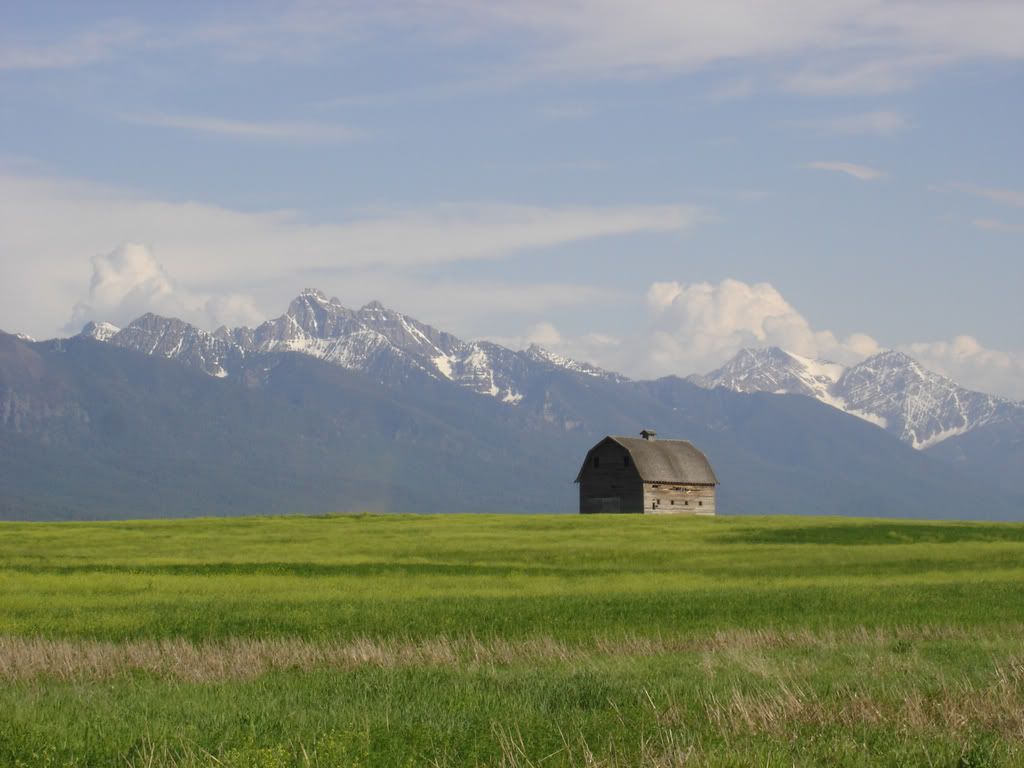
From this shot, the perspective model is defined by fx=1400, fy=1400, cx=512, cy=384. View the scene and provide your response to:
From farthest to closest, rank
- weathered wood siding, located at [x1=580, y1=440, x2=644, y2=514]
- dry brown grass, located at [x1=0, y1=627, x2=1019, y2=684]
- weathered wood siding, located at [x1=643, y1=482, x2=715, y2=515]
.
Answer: weathered wood siding, located at [x1=580, y1=440, x2=644, y2=514] < weathered wood siding, located at [x1=643, y1=482, x2=715, y2=515] < dry brown grass, located at [x1=0, y1=627, x2=1019, y2=684]

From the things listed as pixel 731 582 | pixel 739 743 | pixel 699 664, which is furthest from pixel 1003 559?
pixel 739 743

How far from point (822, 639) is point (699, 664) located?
7.09 metres

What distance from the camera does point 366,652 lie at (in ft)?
106

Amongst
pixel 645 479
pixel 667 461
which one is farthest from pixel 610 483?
pixel 667 461

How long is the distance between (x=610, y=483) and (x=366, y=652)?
334 feet

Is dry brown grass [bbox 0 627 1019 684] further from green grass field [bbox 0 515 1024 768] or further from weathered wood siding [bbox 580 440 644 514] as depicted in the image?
weathered wood siding [bbox 580 440 644 514]

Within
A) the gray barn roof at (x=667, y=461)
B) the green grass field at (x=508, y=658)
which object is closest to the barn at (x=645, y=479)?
the gray barn roof at (x=667, y=461)

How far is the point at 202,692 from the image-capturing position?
2628 cm

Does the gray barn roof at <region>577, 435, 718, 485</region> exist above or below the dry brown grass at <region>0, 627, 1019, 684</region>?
above

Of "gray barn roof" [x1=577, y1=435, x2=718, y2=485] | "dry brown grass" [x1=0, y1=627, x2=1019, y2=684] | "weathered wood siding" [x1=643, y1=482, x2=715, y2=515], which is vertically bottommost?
"dry brown grass" [x1=0, y1=627, x2=1019, y2=684]

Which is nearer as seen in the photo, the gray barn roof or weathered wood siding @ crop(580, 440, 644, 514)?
weathered wood siding @ crop(580, 440, 644, 514)

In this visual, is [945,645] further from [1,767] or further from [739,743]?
[1,767]

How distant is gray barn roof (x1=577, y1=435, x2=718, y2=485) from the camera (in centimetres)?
13100

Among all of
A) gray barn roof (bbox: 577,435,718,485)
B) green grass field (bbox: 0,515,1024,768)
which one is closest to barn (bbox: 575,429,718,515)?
gray barn roof (bbox: 577,435,718,485)
